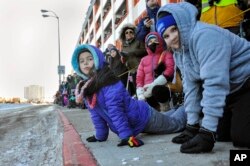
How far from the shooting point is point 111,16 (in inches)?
1411

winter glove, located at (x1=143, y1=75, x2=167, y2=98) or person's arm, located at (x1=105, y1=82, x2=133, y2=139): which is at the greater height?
winter glove, located at (x1=143, y1=75, x2=167, y2=98)

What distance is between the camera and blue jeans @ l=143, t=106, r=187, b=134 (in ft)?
15.2

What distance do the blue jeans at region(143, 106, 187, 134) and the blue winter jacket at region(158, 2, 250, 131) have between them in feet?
3.52

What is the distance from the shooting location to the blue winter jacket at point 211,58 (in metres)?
3.13

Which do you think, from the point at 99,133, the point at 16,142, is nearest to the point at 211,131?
the point at 99,133

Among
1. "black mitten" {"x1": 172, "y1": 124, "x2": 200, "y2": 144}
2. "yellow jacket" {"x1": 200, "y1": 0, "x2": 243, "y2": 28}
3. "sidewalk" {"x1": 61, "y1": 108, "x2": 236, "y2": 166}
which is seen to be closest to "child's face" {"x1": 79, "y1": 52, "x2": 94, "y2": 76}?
"sidewalk" {"x1": 61, "y1": 108, "x2": 236, "y2": 166}

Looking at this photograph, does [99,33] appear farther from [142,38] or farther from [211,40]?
[211,40]

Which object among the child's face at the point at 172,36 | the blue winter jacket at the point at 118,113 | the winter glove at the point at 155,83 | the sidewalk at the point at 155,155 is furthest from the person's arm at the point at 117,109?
the winter glove at the point at 155,83

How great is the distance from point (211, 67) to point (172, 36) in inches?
19.1

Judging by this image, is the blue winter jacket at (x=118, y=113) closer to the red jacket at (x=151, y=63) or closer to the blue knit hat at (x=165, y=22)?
the blue knit hat at (x=165, y=22)

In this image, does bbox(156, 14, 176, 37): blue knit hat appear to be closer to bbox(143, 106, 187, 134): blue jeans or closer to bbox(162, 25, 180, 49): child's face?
bbox(162, 25, 180, 49): child's face

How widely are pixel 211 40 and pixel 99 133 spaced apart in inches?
73.7

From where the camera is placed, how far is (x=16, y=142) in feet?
17.4

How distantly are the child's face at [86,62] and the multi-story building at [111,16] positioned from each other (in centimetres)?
1309
